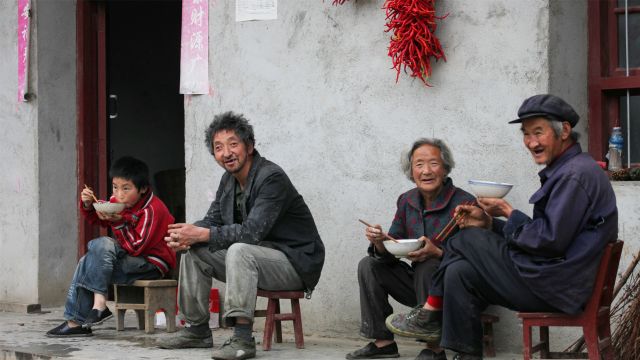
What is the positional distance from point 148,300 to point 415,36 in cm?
244

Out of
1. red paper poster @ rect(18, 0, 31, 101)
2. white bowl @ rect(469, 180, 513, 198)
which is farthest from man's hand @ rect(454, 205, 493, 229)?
red paper poster @ rect(18, 0, 31, 101)

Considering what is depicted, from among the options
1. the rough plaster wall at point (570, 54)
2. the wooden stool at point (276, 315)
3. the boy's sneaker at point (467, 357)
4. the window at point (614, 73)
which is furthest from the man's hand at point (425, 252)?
the window at point (614, 73)

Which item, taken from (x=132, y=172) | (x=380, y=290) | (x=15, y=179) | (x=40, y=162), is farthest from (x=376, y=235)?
(x=15, y=179)

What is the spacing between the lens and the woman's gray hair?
213 inches

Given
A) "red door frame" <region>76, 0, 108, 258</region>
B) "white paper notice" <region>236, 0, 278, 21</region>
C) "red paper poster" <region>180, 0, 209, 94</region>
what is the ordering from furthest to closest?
"red door frame" <region>76, 0, 108, 258</region> → "red paper poster" <region>180, 0, 209, 94</region> → "white paper notice" <region>236, 0, 278, 21</region>

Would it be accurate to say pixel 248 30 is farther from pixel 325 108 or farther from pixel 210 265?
pixel 210 265

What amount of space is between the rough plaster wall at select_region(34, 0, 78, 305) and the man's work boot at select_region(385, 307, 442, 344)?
3.89m

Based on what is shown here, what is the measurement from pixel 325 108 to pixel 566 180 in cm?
234

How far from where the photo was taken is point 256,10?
22.0 feet

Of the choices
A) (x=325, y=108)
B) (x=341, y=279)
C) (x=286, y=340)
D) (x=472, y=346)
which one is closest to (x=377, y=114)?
(x=325, y=108)

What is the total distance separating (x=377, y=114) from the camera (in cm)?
618

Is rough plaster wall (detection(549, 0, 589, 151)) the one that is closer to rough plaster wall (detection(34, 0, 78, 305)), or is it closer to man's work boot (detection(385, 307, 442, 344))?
man's work boot (detection(385, 307, 442, 344))

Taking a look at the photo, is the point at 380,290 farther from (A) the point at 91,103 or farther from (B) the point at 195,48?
(A) the point at 91,103

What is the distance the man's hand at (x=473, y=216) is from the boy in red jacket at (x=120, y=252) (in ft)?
7.82
